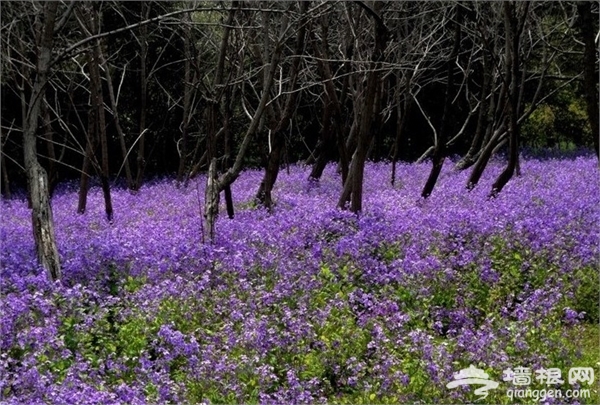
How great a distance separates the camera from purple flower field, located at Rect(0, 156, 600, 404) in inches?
208

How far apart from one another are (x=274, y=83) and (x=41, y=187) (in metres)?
9.72

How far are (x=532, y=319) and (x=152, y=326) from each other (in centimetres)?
298

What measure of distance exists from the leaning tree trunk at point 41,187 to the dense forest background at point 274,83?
0.02m

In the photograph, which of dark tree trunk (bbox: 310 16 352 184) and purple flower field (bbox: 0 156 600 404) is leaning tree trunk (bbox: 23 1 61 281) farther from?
dark tree trunk (bbox: 310 16 352 184)

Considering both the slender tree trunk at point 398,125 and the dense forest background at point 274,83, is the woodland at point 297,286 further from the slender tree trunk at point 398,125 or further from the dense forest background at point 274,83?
the slender tree trunk at point 398,125

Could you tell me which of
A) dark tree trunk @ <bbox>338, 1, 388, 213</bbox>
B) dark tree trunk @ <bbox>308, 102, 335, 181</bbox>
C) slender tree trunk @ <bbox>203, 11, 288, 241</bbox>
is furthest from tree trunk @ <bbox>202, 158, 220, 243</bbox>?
dark tree trunk @ <bbox>308, 102, 335, 181</bbox>

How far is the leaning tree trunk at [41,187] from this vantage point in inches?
304

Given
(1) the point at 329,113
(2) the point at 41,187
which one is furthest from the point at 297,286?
(1) the point at 329,113

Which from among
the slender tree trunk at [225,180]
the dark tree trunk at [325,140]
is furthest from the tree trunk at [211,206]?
the dark tree trunk at [325,140]

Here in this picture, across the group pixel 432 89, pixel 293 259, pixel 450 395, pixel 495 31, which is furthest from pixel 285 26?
pixel 432 89

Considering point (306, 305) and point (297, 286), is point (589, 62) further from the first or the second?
point (306, 305)

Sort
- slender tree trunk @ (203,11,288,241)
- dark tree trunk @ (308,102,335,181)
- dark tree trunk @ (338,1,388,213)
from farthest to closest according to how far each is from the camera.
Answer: dark tree trunk @ (308,102,335,181)
dark tree trunk @ (338,1,388,213)
slender tree trunk @ (203,11,288,241)

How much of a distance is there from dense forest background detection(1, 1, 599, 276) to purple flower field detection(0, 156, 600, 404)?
1.08 meters

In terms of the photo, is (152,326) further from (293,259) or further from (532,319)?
(532,319)
